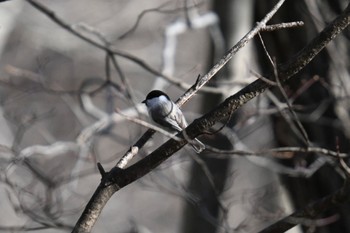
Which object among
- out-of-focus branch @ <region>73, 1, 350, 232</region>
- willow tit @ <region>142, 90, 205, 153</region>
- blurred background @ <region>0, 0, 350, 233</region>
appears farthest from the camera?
blurred background @ <region>0, 0, 350, 233</region>

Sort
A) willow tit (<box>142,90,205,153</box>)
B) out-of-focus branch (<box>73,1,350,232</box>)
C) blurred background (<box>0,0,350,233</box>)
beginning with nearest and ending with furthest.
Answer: out-of-focus branch (<box>73,1,350,232</box>), willow tit (<box>142,90,205,153</box>), blurred background (<box>0,0,350,233</box>)

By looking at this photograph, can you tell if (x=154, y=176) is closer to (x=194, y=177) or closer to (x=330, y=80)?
(x=194, y=177)

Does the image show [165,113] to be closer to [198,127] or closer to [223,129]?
[198,127]

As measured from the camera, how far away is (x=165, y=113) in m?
3.18

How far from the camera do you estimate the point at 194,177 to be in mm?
5340

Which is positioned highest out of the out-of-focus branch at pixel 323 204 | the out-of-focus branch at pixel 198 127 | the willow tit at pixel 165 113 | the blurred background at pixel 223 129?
the blurred background at pixel 223 129

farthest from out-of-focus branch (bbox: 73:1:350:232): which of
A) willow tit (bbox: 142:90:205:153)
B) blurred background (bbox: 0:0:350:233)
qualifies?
blurred background (bbox: 0:0:350:233)

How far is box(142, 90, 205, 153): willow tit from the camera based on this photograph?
3119 mm

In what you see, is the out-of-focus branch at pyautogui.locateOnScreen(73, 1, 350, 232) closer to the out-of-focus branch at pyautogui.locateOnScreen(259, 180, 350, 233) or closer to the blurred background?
the out-of-focus branch at pyautogui.locateOnScreen(259, 180, 350, 233)

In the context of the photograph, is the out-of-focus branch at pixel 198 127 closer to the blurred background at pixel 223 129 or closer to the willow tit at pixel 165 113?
the willow tit at pixel 165 113

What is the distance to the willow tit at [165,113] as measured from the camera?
10.2ft

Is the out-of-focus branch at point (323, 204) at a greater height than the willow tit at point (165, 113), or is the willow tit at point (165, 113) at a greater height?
the willow tit at point (165, 113)

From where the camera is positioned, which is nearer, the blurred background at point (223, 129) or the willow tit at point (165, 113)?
the willow tit at point (165, 113)

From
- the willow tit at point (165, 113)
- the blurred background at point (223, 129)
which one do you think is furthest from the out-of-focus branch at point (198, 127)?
the blurred background at point (223, 129)
